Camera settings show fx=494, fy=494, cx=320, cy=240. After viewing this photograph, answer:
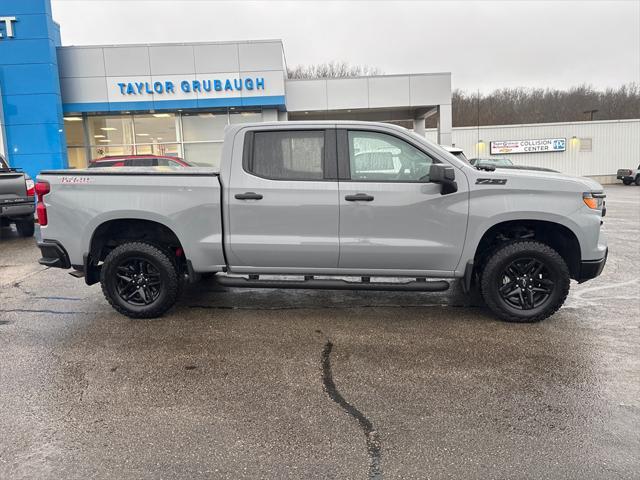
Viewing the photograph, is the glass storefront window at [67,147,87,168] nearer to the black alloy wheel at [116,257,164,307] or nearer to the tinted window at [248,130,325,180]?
the black alloy wheel at [116,257,164,307]

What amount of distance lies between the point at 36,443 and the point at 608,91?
75.2 metres

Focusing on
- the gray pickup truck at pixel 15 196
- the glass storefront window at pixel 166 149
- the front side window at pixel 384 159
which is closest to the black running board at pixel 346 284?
the front side window at pixel 384 159

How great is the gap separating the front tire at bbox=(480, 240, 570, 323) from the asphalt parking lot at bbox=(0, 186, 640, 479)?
180 mm

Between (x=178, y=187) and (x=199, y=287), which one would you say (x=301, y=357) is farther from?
(x=199, y=287)

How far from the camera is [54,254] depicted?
5148 millimetres

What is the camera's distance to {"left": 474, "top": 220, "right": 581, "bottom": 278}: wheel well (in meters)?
4.88

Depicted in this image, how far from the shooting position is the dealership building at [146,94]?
62.2ft

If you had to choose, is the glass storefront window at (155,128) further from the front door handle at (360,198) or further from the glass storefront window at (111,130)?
the front door handle at (360,198)

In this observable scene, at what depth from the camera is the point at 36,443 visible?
2.96m

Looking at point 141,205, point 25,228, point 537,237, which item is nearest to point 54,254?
point 141,205

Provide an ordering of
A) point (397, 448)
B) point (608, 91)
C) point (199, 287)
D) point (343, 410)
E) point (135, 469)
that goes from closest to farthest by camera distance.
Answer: point (135, 469), point (397, 448), point (343, 410), point (199, 287), point (608, 91)

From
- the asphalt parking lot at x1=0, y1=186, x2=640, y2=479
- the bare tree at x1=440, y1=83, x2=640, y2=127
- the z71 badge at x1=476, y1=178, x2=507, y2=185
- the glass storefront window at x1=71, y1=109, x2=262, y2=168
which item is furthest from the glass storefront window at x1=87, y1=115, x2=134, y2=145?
the bare tree at x1=440, y1=83, x2=640, y2=127

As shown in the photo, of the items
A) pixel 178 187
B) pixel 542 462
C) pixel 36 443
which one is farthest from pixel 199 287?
pixel 542 462

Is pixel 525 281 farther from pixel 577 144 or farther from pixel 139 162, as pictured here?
pixel 577 144
